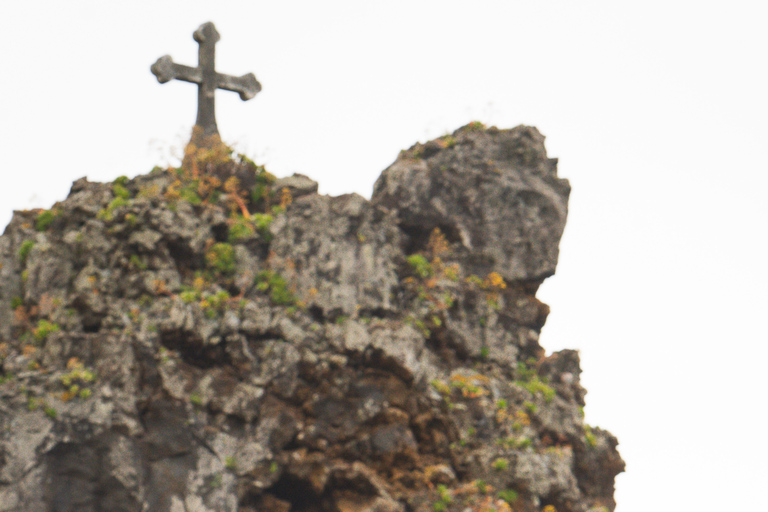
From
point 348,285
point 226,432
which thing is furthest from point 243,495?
point 348,285

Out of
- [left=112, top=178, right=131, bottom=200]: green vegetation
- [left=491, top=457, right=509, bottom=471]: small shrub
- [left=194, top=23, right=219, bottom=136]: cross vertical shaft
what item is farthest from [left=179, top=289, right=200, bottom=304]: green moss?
[left=491, top=457, right=509, bottom=471]: small shrub

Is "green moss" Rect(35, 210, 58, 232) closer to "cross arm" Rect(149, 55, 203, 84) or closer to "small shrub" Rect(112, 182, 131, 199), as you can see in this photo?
"small shrub" Rect(112, 182, 131, 199)

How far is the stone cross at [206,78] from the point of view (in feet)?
77.0

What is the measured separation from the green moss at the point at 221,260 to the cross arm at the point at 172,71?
626cm

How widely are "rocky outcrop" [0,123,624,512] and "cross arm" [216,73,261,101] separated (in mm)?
3414

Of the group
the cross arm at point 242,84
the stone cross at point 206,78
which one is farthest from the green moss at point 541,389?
the cross arm at point 242,84

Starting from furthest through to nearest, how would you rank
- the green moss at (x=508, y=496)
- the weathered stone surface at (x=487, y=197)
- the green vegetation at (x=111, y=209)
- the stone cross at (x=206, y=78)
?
the stone cross at (x=206, y=78), the weathered stone surface at (x=487, y=197), the green vegetation at (x=111, y=209), the green moss at (x=508, y=496)

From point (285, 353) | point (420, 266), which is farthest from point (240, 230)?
point (420, 266)

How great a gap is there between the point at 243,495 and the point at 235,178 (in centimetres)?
769

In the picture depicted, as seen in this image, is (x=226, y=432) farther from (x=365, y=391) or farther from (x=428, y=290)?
(x=428, y=290)

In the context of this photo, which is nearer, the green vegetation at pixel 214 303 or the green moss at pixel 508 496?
the green moss at pixel 508 496

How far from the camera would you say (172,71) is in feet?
77.3

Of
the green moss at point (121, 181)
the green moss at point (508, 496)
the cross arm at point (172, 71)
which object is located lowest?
the green moss at point (508, 496)

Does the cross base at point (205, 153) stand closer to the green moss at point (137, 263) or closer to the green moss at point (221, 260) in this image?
the green moss at point (221, 260)
